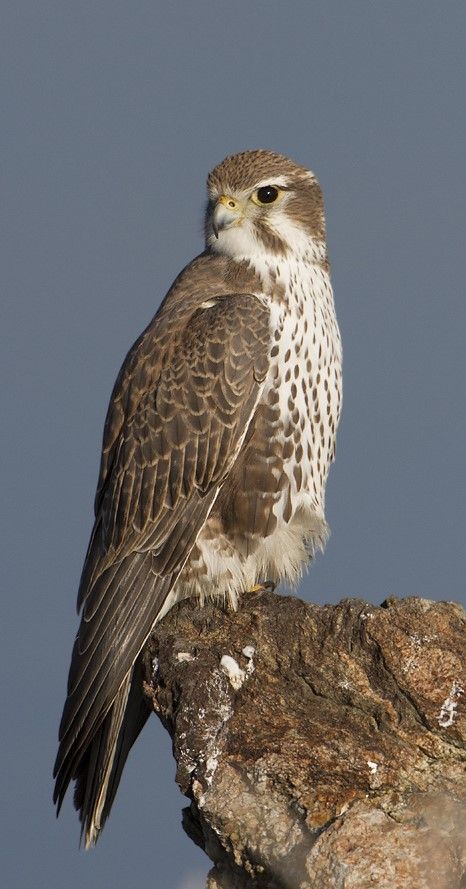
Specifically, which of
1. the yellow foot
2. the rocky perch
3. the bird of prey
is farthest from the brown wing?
the rocky perch

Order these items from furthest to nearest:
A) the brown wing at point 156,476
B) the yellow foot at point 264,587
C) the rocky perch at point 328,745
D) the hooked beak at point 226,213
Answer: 1. the hooked beak at point 226,213
2. the yellow foot at point 264,587
3. the brown wing at point 156,476
4. the rocky perch at point 328,745

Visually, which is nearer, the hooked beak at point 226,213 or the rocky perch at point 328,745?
the rocky perch at point 328,745

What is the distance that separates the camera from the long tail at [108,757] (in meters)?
5.84

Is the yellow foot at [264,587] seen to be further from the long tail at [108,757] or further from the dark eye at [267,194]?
the dark eye at [267,194]

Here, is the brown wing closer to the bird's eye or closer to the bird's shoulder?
the bird's shoulder

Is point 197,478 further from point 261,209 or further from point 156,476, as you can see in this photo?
point 261,209

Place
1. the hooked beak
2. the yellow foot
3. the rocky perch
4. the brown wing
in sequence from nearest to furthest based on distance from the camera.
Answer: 1. the rocky perch
2. the brown wing
3. the yellow foot
4. the hooked beak

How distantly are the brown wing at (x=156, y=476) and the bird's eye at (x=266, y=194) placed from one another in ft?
1.92

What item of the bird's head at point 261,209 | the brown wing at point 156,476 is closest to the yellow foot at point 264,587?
the brown wing at point 156,476

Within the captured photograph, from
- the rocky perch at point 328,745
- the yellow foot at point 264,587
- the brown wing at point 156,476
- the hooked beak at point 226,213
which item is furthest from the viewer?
the hooked beak at point 226,213

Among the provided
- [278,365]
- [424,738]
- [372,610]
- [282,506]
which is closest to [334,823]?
[424,738]

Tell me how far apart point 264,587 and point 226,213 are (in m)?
1.83

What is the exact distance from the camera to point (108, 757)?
231 inches

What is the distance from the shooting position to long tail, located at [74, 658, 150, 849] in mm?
5836
